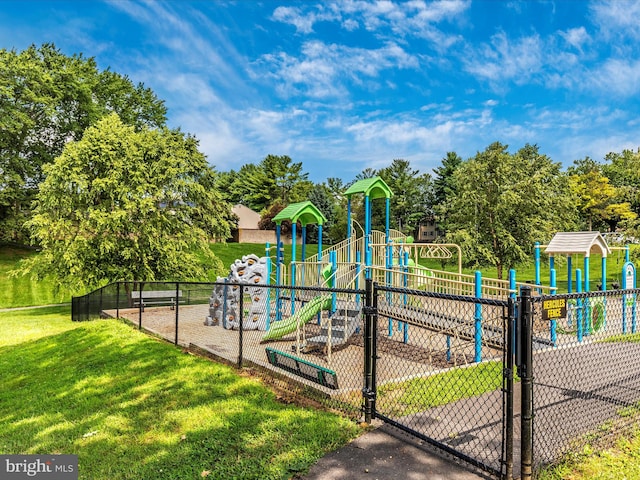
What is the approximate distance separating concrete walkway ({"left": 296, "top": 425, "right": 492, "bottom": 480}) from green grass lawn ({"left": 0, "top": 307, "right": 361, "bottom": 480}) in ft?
0.48

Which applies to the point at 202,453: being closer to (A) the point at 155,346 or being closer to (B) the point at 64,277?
(A) the point at 155,346

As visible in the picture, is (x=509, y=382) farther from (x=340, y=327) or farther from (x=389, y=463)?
(x=340, y=327)

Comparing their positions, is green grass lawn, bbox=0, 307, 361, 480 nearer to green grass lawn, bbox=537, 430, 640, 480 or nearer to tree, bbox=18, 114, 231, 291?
green grass lawn, bbox=537, 430, 640, 480

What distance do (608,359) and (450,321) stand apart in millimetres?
2307

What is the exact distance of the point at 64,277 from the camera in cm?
1730

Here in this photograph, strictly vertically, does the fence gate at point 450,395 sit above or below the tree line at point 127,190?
below

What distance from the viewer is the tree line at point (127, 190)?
682 inches

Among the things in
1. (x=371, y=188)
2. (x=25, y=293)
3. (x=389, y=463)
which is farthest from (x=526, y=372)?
(x=25, y=293)

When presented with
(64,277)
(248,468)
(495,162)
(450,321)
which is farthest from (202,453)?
(495,162)

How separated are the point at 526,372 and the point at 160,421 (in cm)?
358

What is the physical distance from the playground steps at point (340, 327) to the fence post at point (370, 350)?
114 inches

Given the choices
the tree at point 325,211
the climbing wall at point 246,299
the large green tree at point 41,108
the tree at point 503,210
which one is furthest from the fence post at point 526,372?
the tree at point 325,211

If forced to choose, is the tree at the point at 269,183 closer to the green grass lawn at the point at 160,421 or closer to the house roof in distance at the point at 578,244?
the house roof in distance at the point at 578,244

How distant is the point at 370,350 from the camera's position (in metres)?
4.23
